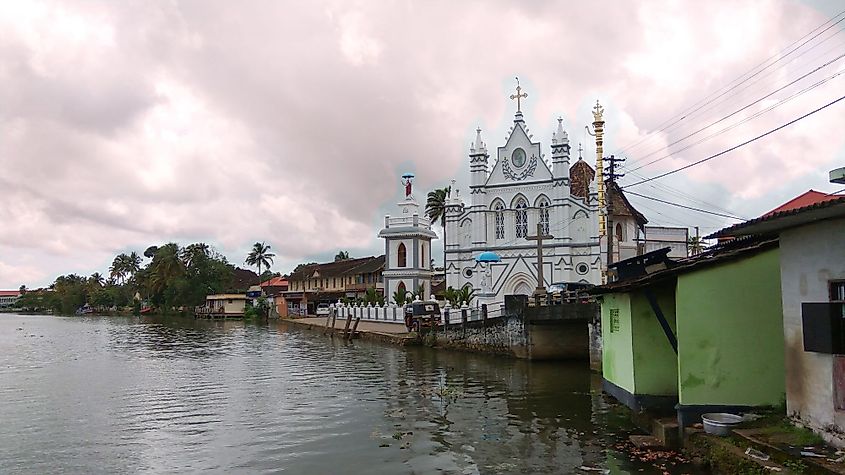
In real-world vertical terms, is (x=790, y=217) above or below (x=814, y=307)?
above

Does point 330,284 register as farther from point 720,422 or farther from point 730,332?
point 720,422

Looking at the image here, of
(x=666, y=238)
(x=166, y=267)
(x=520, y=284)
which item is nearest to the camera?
(x=666, y=238)

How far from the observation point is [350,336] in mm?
46562

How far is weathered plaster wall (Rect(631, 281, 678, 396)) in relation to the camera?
557 inches

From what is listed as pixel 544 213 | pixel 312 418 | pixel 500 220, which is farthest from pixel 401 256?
pixel 312 418

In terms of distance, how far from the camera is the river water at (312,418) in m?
12.7

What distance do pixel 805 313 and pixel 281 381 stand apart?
19.0m

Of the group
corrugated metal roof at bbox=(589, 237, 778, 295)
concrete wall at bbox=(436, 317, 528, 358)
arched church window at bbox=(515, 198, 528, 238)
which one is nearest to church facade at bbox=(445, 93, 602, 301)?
arched church window at bbox=(515, 198, 528, 238)

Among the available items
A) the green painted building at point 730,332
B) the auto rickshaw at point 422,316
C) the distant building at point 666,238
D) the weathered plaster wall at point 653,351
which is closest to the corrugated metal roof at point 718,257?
the green painted building at point 730,332

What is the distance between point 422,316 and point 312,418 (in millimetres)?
25026

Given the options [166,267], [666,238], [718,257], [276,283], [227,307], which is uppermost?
[166,267]

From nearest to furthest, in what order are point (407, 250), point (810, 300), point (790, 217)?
point (790, 217)
point (810, 300)
point (407, 250)

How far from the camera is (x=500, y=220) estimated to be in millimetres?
51125

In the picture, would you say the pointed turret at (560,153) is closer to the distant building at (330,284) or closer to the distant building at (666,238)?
the distant building at (666,238)
